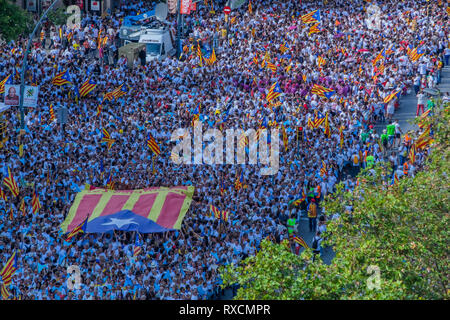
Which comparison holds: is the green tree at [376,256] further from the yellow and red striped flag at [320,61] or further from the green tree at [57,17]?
the green tree at [57,17]

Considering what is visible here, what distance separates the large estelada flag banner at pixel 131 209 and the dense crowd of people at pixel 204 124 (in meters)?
0.33

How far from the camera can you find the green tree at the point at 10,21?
3875cm

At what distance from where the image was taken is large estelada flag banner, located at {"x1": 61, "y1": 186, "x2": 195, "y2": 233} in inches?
1110

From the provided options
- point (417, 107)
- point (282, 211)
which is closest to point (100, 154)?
point (282, 211)

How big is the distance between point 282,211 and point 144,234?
4.47 metres

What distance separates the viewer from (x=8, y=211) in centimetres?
2956

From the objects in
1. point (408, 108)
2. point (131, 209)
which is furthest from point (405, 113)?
point (131, 209)

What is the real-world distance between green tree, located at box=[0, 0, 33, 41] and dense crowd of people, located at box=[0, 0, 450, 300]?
164 cm

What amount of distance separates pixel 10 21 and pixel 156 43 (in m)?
9.31

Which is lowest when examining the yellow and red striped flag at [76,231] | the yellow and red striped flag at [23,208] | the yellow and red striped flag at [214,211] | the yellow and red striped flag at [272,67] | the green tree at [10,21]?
the yellow and red striped flag at [76,231]

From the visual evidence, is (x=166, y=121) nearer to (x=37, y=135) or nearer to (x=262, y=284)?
(x=37, y=135)

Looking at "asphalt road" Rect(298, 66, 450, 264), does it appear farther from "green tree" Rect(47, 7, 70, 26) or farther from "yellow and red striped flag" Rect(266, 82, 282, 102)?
"green tree" Rect(47, 7, 70, 26)

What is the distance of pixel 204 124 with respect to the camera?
3612 centimetres

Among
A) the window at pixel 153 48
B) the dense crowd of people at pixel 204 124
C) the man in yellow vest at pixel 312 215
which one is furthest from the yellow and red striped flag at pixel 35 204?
the window at pixel 153 48
